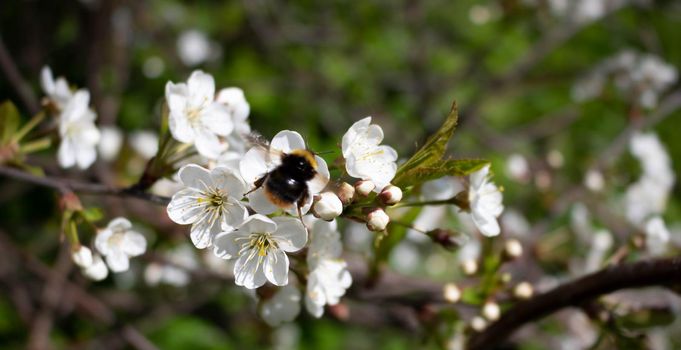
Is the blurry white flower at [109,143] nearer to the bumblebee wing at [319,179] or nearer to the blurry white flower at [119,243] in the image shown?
the blurry white flower at [119,243]

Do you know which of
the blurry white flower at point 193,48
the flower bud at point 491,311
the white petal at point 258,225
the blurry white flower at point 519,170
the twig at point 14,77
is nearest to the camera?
the white petal at point 258,225

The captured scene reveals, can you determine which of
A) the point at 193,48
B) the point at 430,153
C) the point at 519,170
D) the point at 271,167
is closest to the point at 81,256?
the point at 271,167

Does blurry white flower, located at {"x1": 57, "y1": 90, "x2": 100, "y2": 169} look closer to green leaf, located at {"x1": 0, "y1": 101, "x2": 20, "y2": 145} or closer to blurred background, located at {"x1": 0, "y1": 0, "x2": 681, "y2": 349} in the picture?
green leaf, located at {"x1": 0, "y1": 101, "x2": 20, "y2": 145}

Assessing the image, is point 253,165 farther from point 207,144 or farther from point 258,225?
point 207,144

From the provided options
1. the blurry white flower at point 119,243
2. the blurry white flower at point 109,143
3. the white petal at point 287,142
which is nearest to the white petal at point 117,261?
the blurry white flower at point 119,243

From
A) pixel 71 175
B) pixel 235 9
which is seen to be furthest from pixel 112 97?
pixel 235 9

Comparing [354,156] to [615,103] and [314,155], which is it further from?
[615,103]
